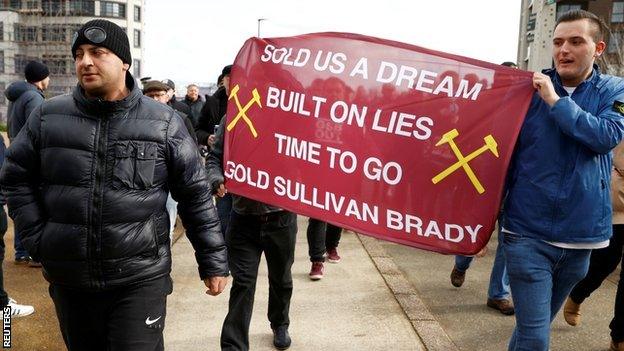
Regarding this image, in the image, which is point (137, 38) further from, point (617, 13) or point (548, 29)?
point (617, 13)

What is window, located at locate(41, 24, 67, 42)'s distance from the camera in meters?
60.3

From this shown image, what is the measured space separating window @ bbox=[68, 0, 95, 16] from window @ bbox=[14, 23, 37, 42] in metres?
4.40

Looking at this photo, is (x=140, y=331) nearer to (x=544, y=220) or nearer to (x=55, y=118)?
(x=55, y=118)

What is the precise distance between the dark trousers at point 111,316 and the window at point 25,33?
66.1 m

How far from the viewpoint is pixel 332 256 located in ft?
21.0

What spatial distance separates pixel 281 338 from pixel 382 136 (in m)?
1.70

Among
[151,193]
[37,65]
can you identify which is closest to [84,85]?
[151,193]

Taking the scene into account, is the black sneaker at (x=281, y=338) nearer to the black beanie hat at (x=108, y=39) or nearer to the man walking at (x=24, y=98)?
the black beanie hat at (x=108, y=39)

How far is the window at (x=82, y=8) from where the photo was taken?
60.8m

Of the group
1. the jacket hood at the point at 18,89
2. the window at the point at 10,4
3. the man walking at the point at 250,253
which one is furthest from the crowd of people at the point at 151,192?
the window at the point at 10,4

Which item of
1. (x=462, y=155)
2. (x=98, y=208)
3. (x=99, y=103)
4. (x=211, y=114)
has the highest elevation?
(x=99, y=103)

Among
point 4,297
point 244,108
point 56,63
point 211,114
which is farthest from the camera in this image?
point 56,63

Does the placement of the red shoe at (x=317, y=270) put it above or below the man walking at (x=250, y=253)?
below

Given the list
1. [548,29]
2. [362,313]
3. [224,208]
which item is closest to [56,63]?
[548,29]
